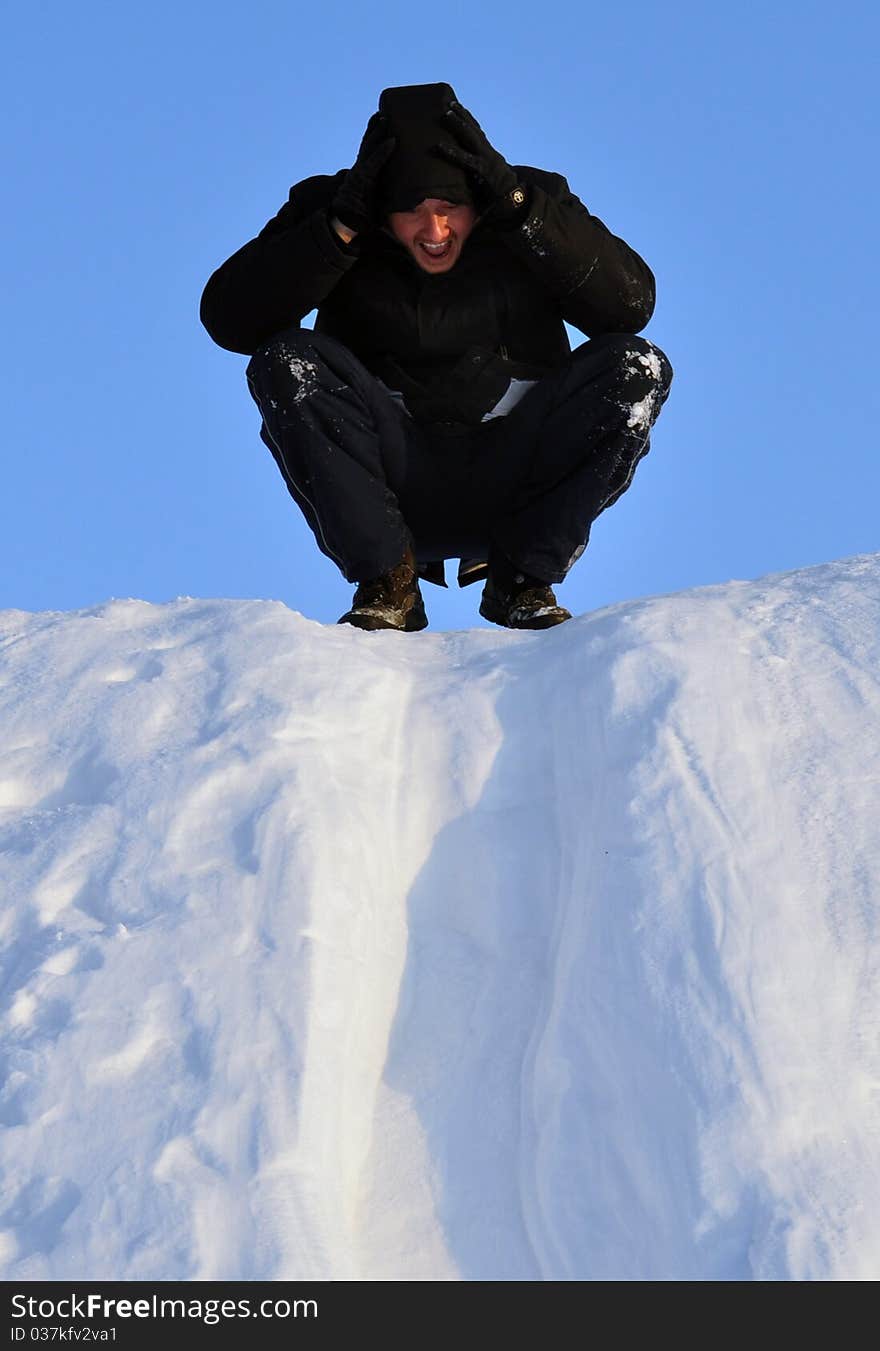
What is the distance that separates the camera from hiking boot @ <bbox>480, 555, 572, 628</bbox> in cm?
382

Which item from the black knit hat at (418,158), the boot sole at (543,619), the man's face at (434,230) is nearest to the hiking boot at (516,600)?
the boot sole at (543,619)

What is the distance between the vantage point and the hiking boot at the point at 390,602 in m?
3.75

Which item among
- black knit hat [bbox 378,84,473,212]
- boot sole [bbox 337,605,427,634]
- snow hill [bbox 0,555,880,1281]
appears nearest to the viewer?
snow hill [bbox 0,555,880,1281]

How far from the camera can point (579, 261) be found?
12.3 feet

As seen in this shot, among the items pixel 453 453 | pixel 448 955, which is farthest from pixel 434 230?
pixel 448 955

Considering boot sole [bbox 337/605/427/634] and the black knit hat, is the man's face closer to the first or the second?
the black knit hat

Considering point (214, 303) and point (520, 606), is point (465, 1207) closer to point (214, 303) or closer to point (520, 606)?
point (520, 606)

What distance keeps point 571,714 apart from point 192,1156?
3.82 ft

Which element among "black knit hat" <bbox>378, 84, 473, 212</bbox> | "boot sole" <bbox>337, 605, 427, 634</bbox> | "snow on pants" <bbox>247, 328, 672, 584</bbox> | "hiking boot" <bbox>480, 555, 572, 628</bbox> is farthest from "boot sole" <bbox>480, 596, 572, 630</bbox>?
"black knit hat" <bbox>378, 84, 473, 212</bbox>

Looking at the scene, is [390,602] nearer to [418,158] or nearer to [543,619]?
[543,619]

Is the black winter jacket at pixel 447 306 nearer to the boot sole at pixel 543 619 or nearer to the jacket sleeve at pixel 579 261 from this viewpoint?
the jacket sleeve at pixel 579 261

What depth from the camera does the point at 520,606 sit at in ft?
12.7

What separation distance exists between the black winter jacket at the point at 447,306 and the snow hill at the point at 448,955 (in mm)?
917

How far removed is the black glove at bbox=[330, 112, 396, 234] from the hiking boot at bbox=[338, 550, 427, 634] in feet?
2.59
